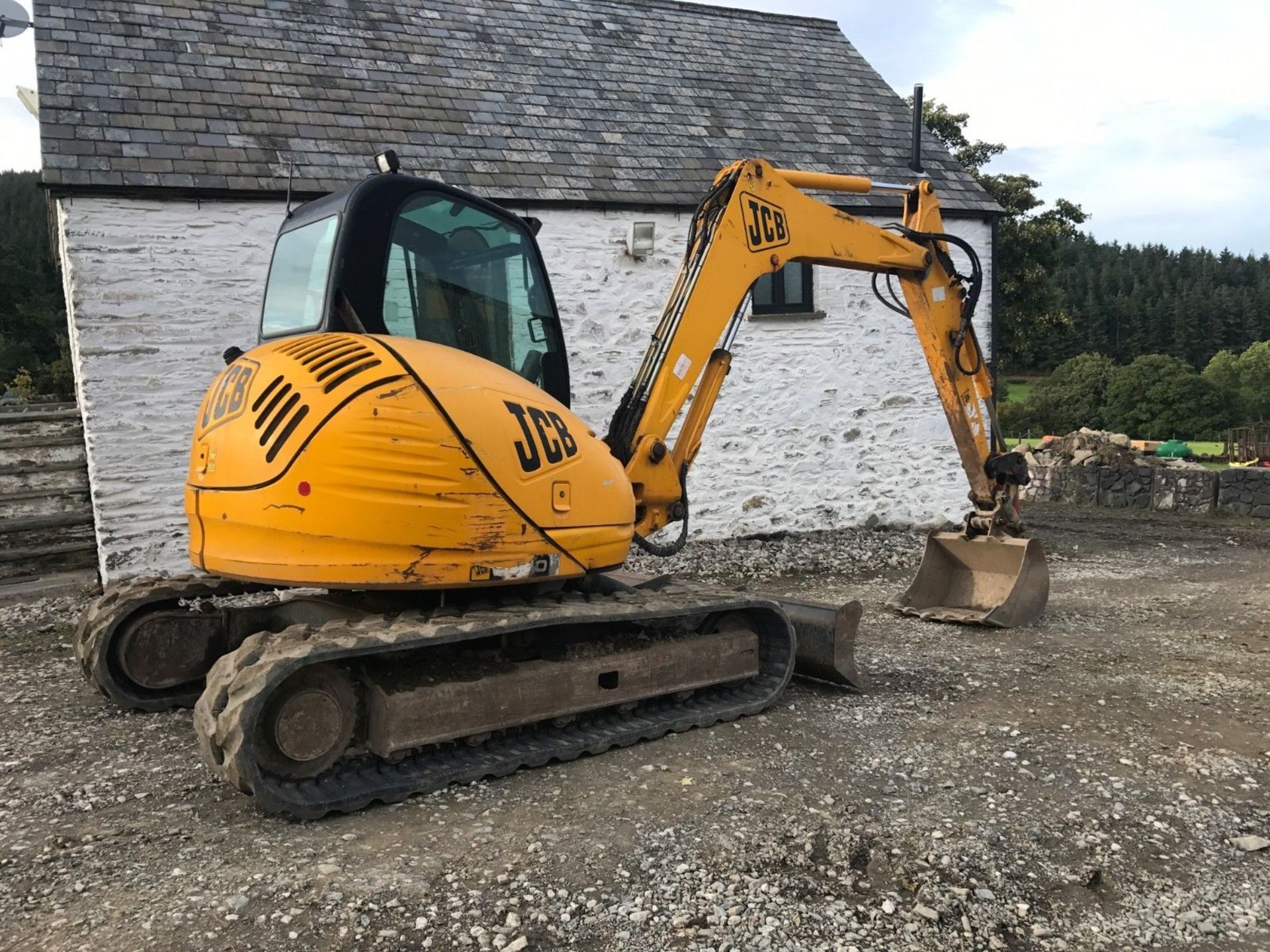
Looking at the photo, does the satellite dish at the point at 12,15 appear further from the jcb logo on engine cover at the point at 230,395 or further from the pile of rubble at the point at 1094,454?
the pile of rubble at the point at 1094,454

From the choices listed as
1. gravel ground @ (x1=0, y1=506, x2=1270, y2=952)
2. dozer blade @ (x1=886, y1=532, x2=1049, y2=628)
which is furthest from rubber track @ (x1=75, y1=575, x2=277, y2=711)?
dozer blade @ (x1=886, y1=532, x2=1049, y2=628)

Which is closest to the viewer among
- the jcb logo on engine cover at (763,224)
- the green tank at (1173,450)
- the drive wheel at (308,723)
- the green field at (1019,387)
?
the drive wheel at (308,723)

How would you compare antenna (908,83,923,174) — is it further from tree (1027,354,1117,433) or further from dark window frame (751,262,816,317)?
tree (1027,354,1117,433)

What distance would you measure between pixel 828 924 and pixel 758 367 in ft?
27.3

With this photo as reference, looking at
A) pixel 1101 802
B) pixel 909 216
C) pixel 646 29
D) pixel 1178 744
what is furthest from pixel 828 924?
pixel 646 29

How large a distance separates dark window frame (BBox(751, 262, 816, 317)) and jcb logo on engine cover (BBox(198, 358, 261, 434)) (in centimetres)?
748

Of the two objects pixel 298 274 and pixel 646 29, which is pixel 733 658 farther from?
pixel 646 29

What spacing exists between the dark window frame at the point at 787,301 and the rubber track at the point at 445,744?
645cm

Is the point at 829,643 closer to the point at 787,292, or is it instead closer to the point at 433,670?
the point at 433,670

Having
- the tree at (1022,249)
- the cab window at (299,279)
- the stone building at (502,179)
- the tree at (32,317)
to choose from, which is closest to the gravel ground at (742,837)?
the cab window at (299,279)

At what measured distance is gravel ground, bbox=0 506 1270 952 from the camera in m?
2.92

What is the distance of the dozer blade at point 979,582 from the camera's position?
6.93 m

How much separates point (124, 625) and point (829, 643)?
370 centimetres

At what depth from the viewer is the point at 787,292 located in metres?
11.1
